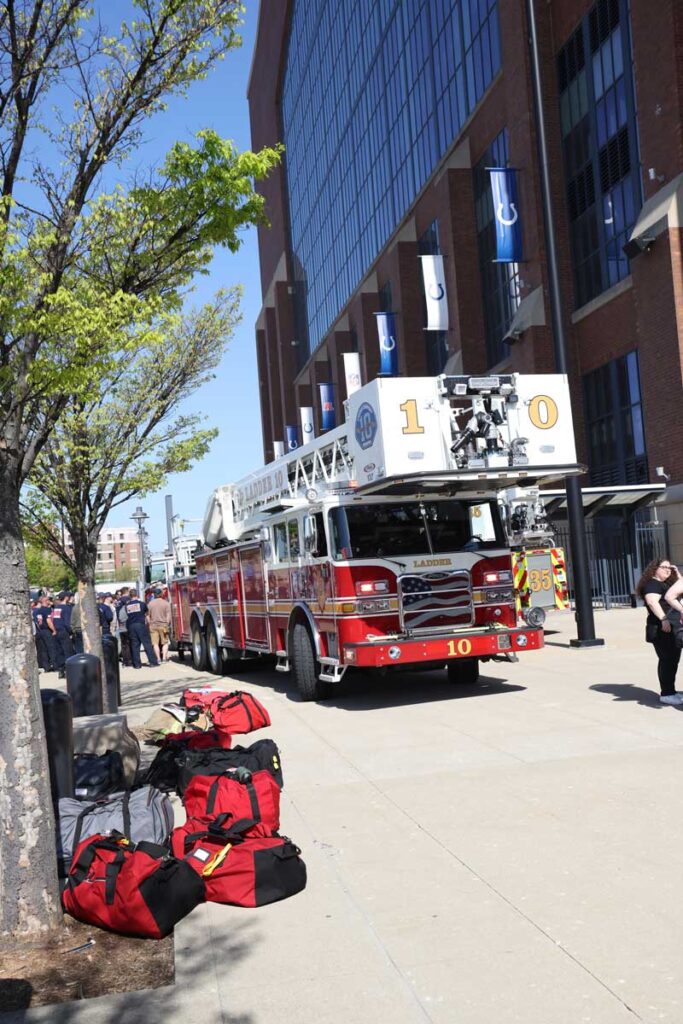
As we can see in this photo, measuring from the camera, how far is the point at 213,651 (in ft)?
59.0

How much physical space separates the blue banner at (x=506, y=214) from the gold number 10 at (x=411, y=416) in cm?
1979

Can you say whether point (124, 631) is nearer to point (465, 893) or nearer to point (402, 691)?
point (402, 691)

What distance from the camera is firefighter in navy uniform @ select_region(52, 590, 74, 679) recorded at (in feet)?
74.2

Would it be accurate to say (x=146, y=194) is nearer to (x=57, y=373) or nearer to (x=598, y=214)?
(x=57, y=373)

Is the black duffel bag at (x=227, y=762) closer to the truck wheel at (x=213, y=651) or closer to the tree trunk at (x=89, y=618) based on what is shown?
the tree trunk at (x=89, y=618)

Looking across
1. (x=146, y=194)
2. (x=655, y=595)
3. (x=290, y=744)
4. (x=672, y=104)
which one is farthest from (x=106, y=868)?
(x=672, y=104)

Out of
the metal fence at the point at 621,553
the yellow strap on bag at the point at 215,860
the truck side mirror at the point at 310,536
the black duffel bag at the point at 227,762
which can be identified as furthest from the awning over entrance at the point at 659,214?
the yellow strap on bag at the point at 215,860

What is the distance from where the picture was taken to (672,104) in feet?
75.1

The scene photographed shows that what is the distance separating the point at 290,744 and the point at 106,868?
15.7 feet

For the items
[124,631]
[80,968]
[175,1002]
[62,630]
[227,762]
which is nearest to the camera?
[175,1002]

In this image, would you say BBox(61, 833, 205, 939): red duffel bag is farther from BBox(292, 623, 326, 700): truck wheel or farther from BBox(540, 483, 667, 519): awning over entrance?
BBox(540, 483, 667, 519): awning over entrance

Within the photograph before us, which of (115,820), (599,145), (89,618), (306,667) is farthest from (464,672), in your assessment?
(599,145)

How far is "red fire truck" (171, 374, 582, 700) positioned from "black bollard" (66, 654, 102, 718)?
8.88 feet

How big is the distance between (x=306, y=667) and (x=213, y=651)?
5.90 meters
